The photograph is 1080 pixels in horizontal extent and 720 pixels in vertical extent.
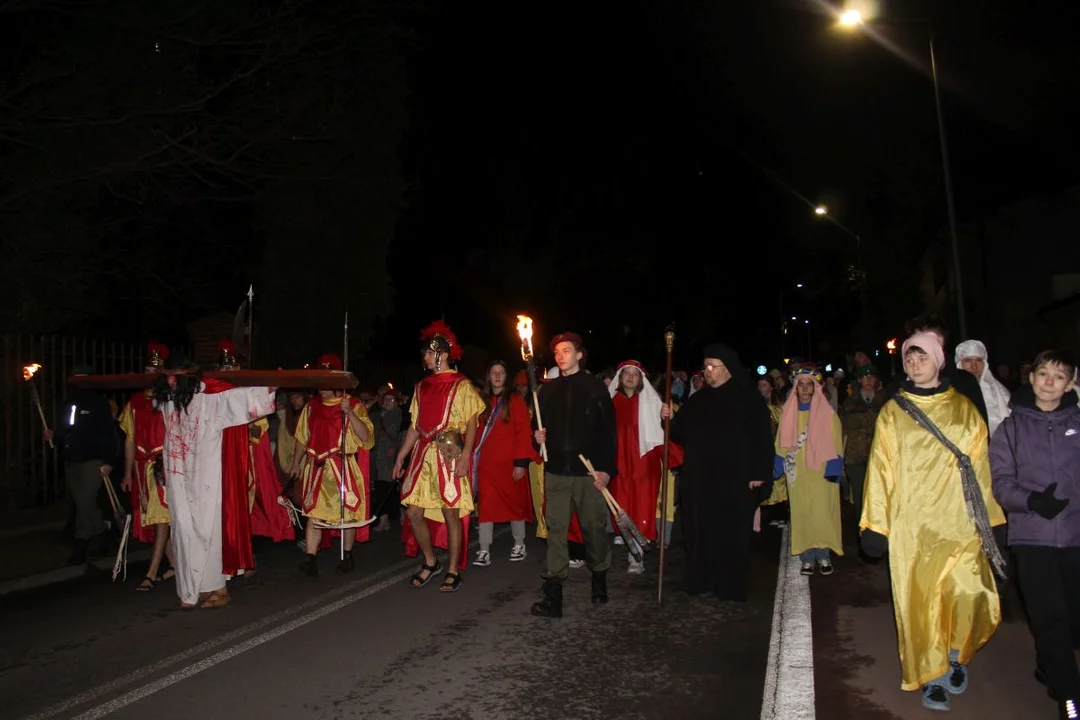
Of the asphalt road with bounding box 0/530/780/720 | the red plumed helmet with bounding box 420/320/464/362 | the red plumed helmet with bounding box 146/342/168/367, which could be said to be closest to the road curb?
the asphalt road with bounding box 0/530/780/720

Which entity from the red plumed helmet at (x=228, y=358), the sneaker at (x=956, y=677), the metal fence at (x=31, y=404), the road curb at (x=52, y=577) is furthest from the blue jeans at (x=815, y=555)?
the metal fence at (x=31, y=404)

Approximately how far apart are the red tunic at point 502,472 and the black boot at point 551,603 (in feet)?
7.32

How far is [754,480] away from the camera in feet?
24.9

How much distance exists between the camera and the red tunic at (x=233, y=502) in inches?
299

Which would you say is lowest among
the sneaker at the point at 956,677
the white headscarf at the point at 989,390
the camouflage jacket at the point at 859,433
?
the sneaker at the point at 956,677

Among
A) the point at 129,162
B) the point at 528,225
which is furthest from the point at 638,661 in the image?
the point at 528,225

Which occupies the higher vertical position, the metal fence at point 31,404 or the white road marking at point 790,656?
the metal fence at point 31,404

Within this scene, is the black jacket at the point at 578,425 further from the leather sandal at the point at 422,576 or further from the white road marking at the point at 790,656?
the white road marking at the point at 790,656

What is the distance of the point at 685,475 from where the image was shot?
788 centimetres

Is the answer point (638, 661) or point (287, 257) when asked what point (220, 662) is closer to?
point (638, 661)

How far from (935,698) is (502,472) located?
5.20 metres

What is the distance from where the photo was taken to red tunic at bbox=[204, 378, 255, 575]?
24.9 ft

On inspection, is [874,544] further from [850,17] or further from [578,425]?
[850,17]

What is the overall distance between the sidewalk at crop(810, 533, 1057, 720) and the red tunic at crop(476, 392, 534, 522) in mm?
2894
